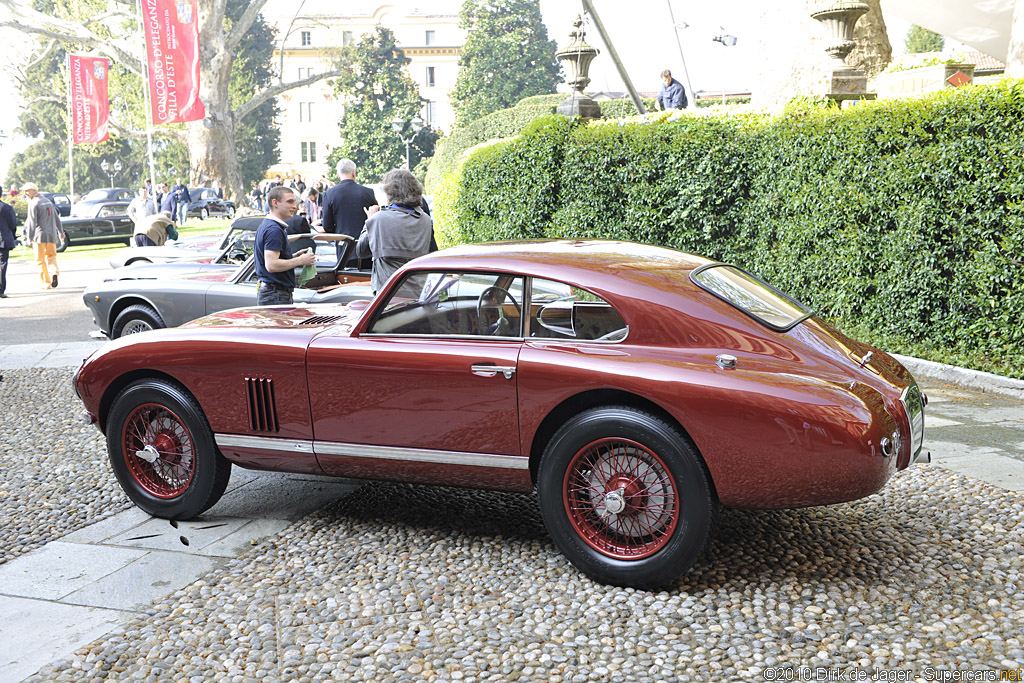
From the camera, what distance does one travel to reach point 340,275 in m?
8.95

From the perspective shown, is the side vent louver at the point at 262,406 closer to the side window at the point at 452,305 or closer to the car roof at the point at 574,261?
the side window at the point at 452,305

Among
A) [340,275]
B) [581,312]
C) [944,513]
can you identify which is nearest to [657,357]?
[581,312]

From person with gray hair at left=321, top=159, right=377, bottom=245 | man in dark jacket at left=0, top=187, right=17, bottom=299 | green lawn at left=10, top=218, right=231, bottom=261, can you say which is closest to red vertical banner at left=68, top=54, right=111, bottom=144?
green lawn at left=10, top=218, right=231, bottom=261

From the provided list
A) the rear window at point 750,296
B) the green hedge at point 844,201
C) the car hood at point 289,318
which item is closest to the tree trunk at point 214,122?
the green hedge at point 844,201

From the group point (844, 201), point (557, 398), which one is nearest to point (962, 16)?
point (844, 201)

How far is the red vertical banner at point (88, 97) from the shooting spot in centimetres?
3553

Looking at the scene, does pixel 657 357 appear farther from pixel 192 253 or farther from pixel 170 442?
pixel 192 253

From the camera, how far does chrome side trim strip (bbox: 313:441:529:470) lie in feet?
13.9

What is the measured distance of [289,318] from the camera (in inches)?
205

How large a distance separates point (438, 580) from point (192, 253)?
10980mm

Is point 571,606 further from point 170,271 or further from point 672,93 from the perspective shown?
point 672,93

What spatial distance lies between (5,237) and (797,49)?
45.1ft

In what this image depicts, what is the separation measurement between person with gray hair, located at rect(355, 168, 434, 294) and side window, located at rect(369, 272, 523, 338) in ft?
Result: 7.50

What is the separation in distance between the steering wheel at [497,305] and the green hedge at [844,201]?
205 inches
